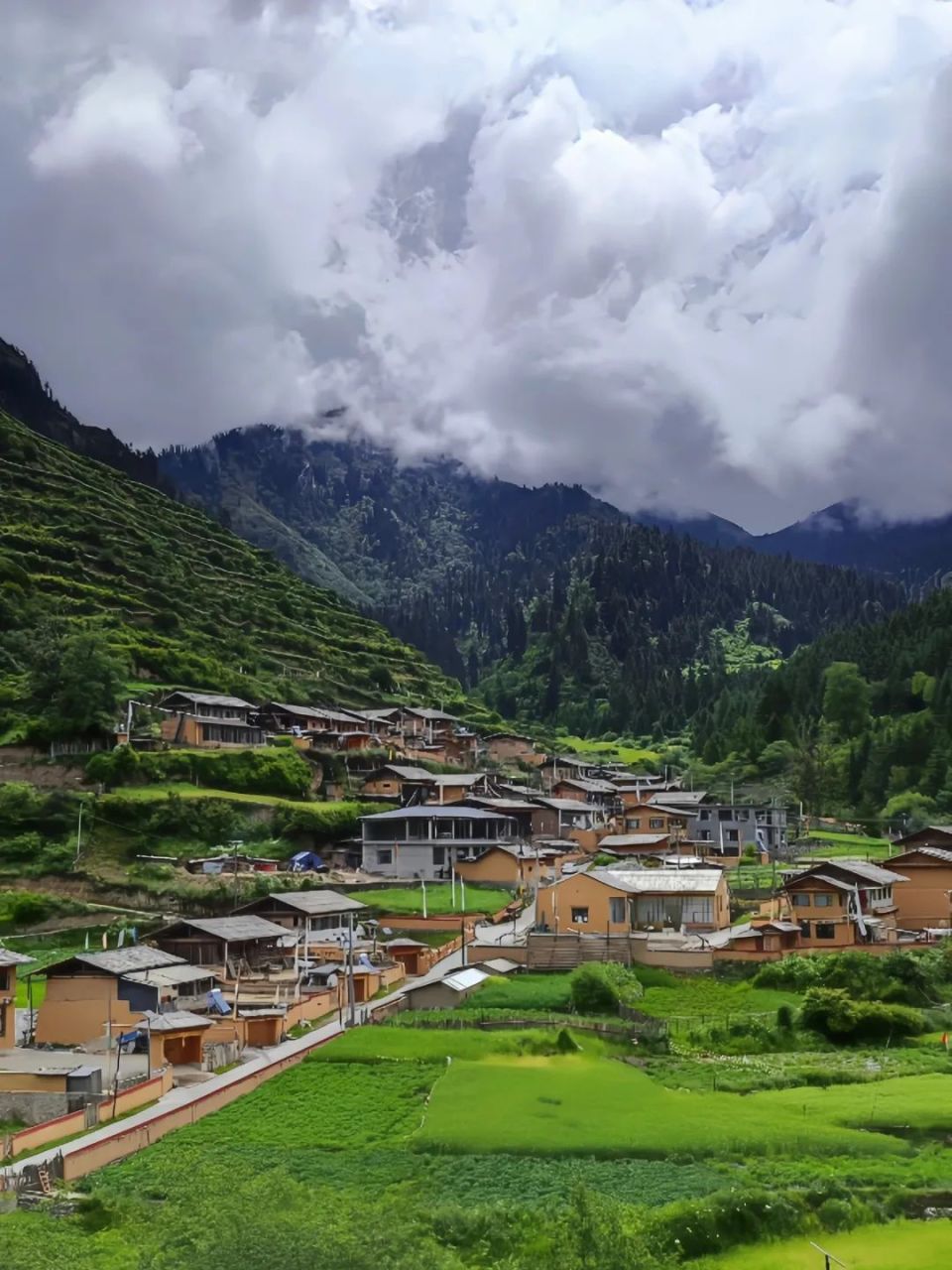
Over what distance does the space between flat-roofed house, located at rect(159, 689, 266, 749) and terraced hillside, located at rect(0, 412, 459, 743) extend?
9958mm

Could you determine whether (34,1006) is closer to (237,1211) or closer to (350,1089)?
(350,1089)

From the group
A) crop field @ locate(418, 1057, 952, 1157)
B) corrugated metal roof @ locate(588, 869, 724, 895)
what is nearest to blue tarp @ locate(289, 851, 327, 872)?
corrugated metal roof @ locate(588, 869, 724, 895)

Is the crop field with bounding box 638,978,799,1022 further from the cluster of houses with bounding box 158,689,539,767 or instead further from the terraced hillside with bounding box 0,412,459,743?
the terraced hillside with bounding box 0,412,459,743

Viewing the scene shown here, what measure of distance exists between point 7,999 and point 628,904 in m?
34.1

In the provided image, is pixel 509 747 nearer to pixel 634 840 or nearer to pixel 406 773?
pixel 406 773

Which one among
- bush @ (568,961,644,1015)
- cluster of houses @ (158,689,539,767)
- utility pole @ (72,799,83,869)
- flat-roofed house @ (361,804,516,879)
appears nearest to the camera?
bush @ (568,961,644,1015)

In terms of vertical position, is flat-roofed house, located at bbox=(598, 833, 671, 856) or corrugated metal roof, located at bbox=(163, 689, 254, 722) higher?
corrugated metal roof, located at bbox=(163, 689, 254, 722)

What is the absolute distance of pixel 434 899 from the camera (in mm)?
73312

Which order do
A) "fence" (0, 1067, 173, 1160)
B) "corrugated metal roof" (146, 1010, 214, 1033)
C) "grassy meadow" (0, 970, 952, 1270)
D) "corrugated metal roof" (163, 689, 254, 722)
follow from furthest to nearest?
"corrugated metal roof" (163, 689, 254, 722) < "corrugated metal roof" (146, 1010, 214, 1033) < "fence" (0, 1067, 173, 1160) < "grassy meadow" (0, 970, 952, 1270)

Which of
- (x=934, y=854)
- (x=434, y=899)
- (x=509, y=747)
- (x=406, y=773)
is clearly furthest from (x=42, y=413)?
(x=934, y=854)

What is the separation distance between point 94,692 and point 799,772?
65.4 meters

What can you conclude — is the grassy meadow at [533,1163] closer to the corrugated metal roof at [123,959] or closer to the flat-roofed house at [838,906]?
the corrugated metal roof at [123,959]

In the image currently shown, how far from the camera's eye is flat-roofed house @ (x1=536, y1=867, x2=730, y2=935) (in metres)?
66.8

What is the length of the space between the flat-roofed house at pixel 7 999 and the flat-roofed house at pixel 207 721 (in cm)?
4368
